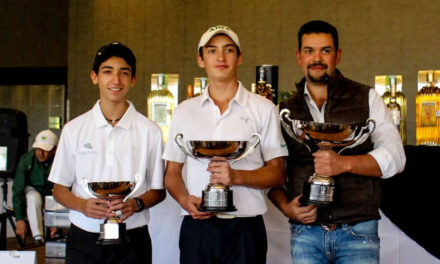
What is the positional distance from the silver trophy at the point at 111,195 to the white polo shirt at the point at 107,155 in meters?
0.14

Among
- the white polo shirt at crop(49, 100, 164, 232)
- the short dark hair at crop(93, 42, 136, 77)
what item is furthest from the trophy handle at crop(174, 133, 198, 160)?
the short dark hair at crop(93, 42, 136, 77)

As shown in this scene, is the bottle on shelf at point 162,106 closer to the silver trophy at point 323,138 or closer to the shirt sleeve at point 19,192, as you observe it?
the silver trophy at point 323,138

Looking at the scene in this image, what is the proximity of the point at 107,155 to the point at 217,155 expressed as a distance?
496mm

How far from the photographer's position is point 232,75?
1991 millimetres

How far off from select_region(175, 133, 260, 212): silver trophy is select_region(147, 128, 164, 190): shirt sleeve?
300 millimetres

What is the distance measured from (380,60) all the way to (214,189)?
14.6ft

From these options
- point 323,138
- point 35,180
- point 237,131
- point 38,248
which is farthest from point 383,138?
point 35,180

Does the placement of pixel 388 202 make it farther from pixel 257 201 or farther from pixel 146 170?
pixel 146 170

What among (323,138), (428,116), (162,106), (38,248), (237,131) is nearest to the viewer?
(323,138)

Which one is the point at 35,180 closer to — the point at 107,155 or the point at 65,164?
the point at 65,164

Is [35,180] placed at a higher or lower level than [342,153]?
lower

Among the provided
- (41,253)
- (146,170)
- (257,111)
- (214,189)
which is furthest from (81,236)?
(41,253)

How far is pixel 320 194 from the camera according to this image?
172 cm

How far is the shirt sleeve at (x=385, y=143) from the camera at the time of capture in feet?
5.84
